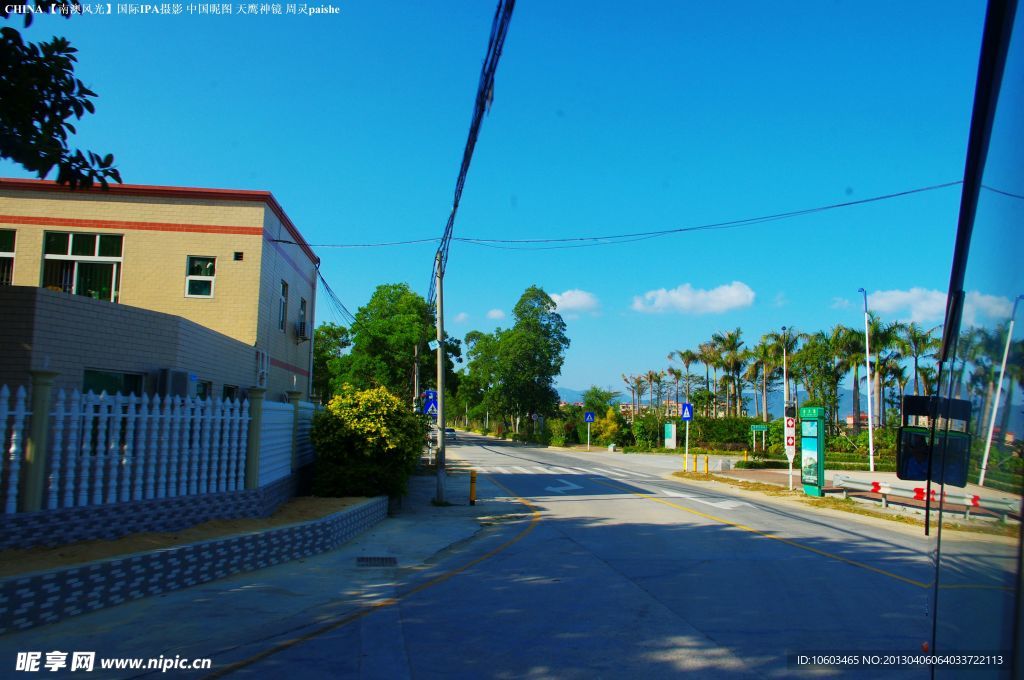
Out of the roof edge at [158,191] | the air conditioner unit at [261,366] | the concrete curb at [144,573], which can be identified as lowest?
the concrete curb at [144,573]

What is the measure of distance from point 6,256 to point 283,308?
6.91m

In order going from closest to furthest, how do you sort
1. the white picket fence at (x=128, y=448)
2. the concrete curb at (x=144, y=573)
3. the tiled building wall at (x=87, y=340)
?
1. the concrete curb at (x=144, y=573)
2. the white picket fence at (x=128, y=448)
3. the tiled building wall at (x=87, y=340)

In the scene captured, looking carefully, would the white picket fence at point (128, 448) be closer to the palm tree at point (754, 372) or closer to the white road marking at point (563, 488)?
the white road marking at point (563, 488)

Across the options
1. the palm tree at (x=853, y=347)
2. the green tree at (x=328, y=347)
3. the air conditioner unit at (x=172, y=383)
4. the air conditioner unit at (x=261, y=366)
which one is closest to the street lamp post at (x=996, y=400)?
the air conditioner unit at (x=172, y=383)

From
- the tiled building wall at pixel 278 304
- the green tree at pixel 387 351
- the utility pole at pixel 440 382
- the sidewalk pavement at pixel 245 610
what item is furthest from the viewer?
the green tree at pixel 387 351

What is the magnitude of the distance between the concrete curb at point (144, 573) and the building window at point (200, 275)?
31.1ft

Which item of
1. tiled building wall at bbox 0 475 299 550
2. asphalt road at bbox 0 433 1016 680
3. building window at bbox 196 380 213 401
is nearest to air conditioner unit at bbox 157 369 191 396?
building window at bbox 196 380 213 401

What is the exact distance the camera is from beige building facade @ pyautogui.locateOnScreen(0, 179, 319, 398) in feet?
55.2

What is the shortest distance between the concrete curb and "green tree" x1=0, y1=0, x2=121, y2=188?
3.71 m

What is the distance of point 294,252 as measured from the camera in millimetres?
21859

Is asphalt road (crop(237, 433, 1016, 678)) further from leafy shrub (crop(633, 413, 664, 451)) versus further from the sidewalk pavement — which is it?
leafy shrub (crop(633, 413, 664, 451))

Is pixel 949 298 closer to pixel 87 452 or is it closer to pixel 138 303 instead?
pixel 87 452

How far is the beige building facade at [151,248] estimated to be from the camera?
16812 millimetres

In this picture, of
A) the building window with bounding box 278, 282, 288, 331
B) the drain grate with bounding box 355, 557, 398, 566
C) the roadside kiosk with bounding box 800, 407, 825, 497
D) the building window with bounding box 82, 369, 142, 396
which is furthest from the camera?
the roadside kiosk with bounding box 800, 407, 825, 497
